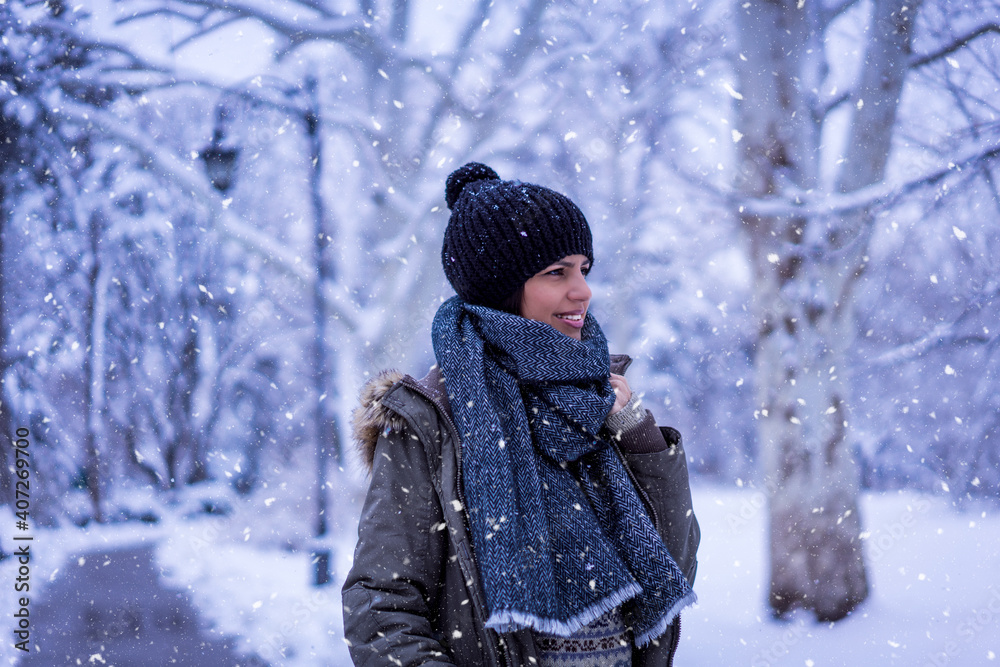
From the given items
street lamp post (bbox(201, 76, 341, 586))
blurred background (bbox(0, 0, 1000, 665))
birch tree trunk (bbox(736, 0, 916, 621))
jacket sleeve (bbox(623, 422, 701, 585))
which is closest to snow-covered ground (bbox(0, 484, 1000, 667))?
blurred background (bbox(0, 0, 1000, 665))

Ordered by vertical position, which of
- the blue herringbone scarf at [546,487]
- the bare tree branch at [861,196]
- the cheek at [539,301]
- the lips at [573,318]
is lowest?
the blue herringbone scarf at [546,487]

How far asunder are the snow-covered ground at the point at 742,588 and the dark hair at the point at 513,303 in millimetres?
2824

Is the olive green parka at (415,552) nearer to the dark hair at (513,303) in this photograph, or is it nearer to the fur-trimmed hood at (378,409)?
the fur-trimmed hood at (378,409)

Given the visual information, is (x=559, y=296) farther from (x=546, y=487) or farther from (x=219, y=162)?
(x=219, y=162)

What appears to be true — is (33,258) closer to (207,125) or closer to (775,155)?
(207,125)

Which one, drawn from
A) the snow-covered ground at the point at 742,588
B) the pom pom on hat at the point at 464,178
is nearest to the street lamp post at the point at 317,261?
the snow-covered ground at the point at 742,588

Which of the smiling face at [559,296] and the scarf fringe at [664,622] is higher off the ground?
the smiling face at [559,296]

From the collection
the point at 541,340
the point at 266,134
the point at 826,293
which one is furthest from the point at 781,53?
the point at 266,134

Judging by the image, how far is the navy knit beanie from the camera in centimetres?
148

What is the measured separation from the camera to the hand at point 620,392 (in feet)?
4.97

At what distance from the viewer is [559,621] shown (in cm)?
128

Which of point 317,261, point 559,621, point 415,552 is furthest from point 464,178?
point 317,261

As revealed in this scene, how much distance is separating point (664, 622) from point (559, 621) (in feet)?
0.87

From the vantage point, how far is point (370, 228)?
452 centimetres
